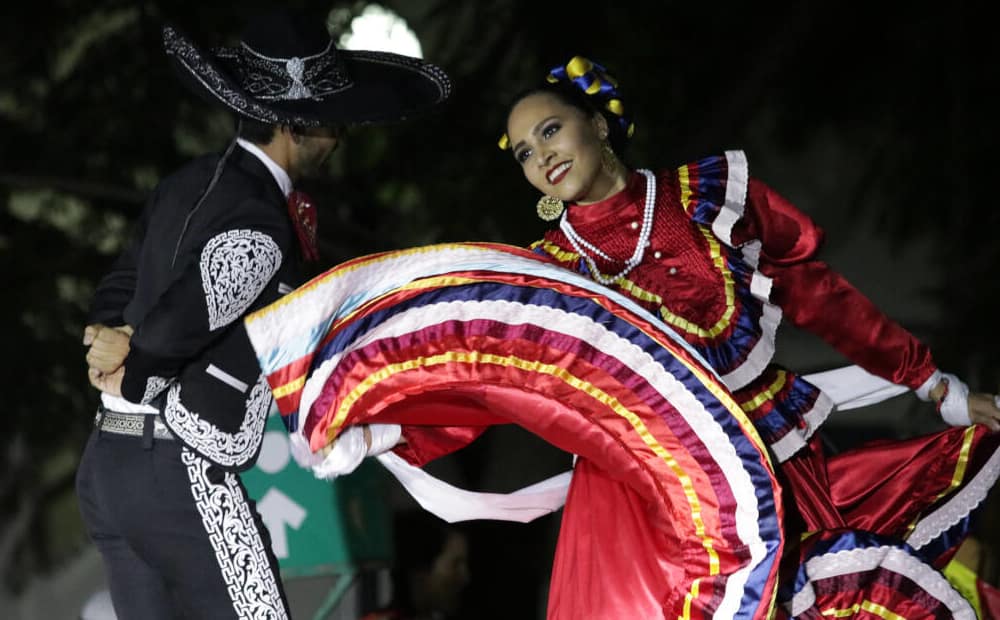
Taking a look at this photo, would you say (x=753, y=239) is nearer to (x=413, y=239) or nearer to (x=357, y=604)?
(x=357, y=604)

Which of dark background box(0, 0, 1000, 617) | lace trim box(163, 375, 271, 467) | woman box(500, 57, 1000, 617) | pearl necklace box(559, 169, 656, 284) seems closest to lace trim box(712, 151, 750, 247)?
woman box(500, 57, 1000, 617)

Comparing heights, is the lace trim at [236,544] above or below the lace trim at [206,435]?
below

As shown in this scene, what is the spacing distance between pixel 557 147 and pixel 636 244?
10.1 inches

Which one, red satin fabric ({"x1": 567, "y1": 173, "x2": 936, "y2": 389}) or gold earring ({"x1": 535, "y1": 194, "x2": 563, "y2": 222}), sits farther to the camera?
gold earring ({"x1": 535, "y1": 194, "x2": 563, "y2": 222})

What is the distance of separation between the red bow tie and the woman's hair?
43 centimetres

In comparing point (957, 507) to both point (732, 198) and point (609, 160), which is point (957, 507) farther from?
point (609, 160)

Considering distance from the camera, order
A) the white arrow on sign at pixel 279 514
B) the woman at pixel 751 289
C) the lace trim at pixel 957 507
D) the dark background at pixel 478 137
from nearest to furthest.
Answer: the woman at pixel 751 289
the lace trim at pixel 957 507
the white arrow on sign at pixel 279 514
the dark background at pixel 478 137

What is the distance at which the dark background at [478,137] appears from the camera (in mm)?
4637

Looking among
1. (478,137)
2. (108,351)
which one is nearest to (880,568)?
(108,351)

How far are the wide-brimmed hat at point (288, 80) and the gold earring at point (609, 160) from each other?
1.29 feet

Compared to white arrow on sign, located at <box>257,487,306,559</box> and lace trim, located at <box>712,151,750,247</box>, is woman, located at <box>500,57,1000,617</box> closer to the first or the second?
lace trim, located at <box>712,151,750,247</box>

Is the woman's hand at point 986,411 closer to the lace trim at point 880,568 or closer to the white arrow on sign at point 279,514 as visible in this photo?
the lace trim at point 880,568

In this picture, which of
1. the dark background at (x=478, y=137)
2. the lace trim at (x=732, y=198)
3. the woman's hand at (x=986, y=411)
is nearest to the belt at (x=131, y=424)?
the lace trim at (x=732, y=198)

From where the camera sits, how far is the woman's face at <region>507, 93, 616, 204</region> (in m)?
2.80
